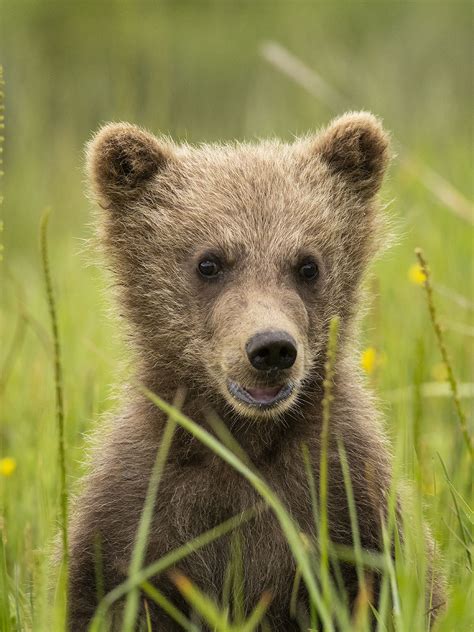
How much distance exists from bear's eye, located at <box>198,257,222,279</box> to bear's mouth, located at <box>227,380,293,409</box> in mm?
528

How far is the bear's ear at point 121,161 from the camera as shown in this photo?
16.2 feet

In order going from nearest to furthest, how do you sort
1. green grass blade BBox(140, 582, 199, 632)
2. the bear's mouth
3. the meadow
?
green grass blade BBox(140, 582, 199, 632) < the bear's mouth < the meadow

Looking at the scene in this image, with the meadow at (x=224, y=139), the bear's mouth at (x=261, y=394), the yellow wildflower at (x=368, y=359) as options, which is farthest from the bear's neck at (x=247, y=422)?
the yellow wildflower at (x=368, y=359)

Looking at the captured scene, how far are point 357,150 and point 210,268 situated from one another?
0.99 meters

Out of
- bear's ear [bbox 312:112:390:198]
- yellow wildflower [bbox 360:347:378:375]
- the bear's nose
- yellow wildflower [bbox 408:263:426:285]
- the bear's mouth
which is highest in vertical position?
bear's ear [bbox 312:112:390:198]

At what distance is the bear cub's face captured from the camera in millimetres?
4457

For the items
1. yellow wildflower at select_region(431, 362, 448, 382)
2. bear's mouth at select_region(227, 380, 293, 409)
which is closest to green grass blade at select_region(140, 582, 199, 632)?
bear's mouth at select_region(227, 380, 293, 409)

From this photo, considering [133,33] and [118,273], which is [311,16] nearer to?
[133,33]

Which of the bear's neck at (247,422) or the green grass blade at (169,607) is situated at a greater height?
the bear's neck at (247,422)

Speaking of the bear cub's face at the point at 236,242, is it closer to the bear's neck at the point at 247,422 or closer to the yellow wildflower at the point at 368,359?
the bear's neck at the point at 247,422

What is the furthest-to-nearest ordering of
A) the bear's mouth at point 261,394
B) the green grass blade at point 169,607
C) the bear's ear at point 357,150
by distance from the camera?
the bear's ear at point 357,150, the bear's mouth at point 261,394, the green grass blade at point 169,607

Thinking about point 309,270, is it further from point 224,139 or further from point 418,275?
point 224,139

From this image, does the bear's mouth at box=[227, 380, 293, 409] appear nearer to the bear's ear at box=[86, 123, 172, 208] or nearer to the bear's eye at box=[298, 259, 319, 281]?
the bear's eye at box=[298, 259, 319, 281]

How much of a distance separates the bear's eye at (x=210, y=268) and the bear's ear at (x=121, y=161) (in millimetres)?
564
